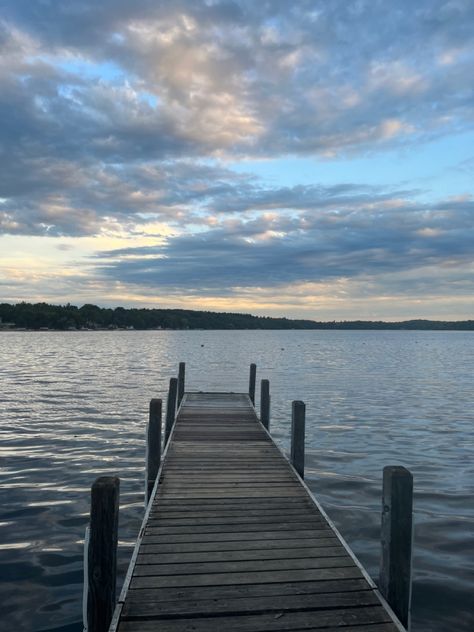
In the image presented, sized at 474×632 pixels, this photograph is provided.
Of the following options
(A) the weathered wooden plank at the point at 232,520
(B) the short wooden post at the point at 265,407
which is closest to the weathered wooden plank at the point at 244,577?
(A) the weathered wooden plank at the point at 232,520

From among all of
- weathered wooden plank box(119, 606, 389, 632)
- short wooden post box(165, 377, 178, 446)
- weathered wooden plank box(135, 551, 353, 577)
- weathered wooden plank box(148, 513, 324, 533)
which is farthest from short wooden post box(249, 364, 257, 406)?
weathered wooden plank box(119, 606, 389, 632)

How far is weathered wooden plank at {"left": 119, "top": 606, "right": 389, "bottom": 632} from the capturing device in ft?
14.7

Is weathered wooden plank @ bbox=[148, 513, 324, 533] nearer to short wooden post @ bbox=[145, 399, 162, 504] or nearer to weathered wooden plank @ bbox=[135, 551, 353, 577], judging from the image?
weathered wooden plank @ bbox=[135, 551, 353, 577]

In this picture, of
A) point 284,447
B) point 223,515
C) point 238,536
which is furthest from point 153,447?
point 284,447

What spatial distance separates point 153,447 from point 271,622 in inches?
231

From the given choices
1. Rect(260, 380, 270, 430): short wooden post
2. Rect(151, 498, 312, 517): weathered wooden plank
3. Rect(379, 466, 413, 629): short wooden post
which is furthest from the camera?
Rect(260, 380, 270, 430): short wooden post

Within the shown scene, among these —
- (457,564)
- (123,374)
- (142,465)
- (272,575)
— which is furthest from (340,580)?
(123,374)

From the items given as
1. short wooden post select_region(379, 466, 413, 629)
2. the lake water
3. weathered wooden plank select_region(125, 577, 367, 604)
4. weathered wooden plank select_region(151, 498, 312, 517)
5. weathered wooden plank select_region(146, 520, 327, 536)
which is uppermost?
short wooden post select_region(379, 466, 413, 629)

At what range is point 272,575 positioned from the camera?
5402 mm

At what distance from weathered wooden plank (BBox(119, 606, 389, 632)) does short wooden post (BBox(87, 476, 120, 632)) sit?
525mm

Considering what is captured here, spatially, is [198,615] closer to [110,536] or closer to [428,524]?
[110,536]

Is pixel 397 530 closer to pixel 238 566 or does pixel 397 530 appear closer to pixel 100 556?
pixel 238 566

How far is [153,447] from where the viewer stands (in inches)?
398

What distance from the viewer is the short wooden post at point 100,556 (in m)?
4.93
